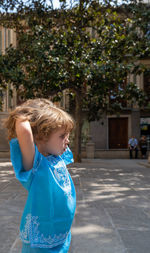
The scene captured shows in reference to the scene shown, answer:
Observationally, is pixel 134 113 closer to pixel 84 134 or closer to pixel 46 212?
pixel 84 134

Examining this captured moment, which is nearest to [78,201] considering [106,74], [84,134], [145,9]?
[106,74]

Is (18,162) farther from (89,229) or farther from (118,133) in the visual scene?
(118,133)

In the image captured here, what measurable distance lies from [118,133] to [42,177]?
24.1 metres

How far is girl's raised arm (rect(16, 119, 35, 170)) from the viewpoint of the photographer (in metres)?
1.50

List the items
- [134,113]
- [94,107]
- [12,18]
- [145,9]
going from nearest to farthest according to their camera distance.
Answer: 1. [145,9]
2. [12,18]
3. [94,107]
4. [134,113]

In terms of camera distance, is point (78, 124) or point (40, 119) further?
point (78, 124)

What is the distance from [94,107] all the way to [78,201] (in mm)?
12399

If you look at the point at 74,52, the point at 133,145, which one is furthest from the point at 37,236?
the point at 133,145

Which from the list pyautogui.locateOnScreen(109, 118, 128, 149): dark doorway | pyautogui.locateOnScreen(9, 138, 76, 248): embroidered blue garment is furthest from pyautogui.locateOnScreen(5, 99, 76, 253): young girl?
pyautogui.locateOnScreen(109, 118, 128, 149): dark doorway

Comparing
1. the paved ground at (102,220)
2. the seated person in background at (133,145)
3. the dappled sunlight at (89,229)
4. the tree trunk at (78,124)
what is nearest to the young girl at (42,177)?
the paved ground at (102,220)

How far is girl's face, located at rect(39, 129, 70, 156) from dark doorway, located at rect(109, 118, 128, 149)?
23.8 m

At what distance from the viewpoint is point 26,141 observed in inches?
60.5

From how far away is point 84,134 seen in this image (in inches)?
998

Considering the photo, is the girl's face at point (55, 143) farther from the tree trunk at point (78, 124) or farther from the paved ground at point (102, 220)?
the tree trunk at point (78, 124)
